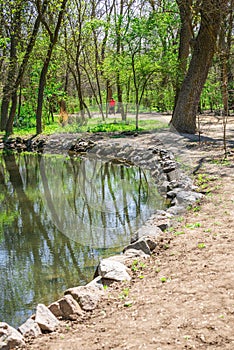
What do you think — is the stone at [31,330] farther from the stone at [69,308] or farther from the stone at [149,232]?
the stone at [149,232]

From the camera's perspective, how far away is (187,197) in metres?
6.27

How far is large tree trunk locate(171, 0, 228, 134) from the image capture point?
1166 cm

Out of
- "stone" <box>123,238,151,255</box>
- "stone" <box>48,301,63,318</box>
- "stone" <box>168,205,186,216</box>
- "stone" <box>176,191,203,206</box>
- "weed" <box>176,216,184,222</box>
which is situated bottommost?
"stone" <box>48,301,63,318</box>

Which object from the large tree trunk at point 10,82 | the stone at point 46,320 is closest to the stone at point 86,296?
the stone at point 46,320

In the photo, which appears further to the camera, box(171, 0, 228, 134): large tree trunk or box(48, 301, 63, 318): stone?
box(171, 0, 228, 134): large tree trunk

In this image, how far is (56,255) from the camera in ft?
17.4

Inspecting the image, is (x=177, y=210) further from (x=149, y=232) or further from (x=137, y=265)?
(x=137, y=265)

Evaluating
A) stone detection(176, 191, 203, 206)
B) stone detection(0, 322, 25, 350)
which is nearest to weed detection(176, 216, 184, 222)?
stone detection(176, 191, 203, 206)

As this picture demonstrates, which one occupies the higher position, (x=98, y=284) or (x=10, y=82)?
(x=10, y=82)

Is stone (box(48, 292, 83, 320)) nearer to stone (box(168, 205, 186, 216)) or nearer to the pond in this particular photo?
the pond

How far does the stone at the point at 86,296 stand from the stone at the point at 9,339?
2.13 feet

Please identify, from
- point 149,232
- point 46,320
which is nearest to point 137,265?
point 149,232

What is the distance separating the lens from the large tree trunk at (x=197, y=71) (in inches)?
459

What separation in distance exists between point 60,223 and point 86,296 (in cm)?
338
